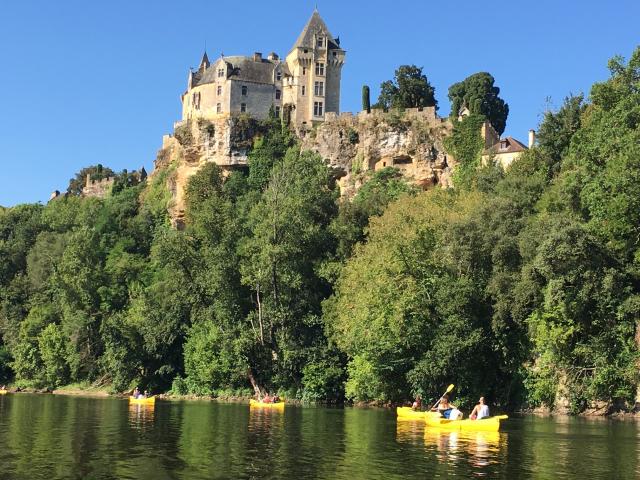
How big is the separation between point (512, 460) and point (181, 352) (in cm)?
4257

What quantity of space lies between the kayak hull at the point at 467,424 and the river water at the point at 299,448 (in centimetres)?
54

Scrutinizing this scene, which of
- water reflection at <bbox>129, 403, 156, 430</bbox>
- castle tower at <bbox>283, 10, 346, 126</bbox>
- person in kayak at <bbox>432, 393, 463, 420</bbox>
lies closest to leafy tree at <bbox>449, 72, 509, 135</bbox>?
castle tower at <bbox>283, 10, 346, 126</bbox>

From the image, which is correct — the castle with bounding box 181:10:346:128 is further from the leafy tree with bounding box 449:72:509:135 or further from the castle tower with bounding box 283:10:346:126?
the leafy tree with bounding box 449:72:509:135

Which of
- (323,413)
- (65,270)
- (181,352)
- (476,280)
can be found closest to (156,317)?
(181,352)

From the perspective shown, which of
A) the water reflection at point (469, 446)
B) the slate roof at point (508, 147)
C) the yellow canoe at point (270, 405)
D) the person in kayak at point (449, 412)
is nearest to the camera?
the water reflection at point (469, 446)

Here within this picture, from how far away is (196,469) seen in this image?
24.3 metres

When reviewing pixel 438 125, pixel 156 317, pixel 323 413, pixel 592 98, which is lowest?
pixel 323 413

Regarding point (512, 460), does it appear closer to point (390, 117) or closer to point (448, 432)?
point (448, 432)

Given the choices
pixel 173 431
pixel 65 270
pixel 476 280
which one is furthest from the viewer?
pixel 65 270

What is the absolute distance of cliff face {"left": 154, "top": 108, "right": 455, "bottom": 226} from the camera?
Result: 80.2 meters

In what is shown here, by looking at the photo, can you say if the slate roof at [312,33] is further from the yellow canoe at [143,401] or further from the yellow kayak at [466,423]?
the yellow kayak at [466,423]

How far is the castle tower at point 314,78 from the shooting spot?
92.6 m

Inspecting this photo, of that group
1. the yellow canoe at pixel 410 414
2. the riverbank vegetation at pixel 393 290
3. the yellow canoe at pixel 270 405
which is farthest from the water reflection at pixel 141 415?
the yellow canoe at pixel 410 414

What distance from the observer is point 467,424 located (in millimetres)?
35875
